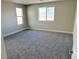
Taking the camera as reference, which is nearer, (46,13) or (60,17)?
(60,17)

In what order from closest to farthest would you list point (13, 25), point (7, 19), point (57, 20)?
point (7, 19) < point (13, 25) < point (57, 20)

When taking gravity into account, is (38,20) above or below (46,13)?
below

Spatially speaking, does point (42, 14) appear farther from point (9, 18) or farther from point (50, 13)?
point (9, 18)

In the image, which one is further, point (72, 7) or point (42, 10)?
point (42, 10)

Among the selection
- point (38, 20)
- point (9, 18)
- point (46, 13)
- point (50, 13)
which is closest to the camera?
point (9, 18)

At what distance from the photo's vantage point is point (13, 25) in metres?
6.78

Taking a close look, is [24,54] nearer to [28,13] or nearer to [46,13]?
[46,13]

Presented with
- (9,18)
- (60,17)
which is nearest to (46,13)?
(60,17)

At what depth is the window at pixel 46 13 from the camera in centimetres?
753

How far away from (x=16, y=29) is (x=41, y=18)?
2491 millimetres

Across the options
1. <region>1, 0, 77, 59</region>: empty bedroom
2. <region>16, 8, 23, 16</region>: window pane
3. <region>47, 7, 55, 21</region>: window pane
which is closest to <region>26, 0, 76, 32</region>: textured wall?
<region>1, 0, 77, 59</region>: empty bedroom

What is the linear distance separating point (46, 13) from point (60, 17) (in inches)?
54.7

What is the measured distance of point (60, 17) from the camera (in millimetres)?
7086

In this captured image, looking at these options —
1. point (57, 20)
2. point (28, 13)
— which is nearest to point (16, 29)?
point (28, 13)
